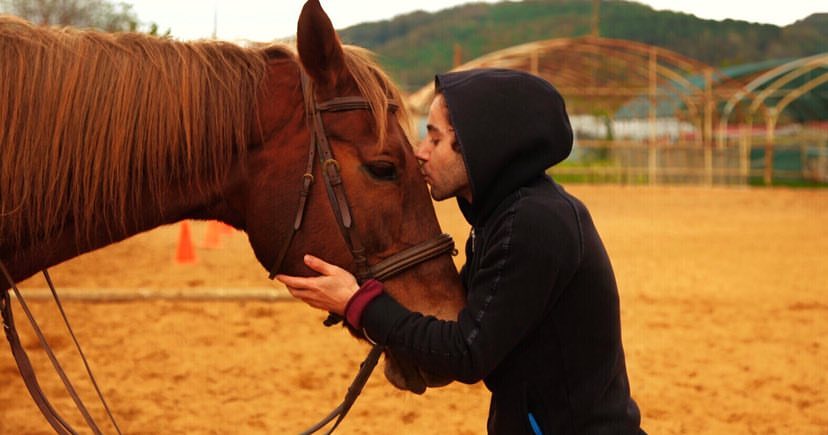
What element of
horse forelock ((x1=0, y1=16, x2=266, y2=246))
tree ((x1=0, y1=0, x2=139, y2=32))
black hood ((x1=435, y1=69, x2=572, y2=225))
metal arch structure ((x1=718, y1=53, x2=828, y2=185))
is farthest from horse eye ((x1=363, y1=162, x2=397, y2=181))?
metal arch structure ((x1=718, y1=53, x2=828, y2=185))

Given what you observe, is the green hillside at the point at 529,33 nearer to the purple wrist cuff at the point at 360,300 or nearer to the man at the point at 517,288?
the man at the point at 517,288

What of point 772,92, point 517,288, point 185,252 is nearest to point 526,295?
point 517,288

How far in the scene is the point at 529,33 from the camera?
95.9m

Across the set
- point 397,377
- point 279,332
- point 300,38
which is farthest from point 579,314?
point 279,332

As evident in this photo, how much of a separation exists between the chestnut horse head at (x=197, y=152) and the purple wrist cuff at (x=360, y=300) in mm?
112

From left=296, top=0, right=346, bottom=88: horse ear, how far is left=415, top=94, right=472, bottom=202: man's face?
30 centimetres

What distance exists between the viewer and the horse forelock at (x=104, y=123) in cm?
200

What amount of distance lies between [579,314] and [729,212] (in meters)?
15.7

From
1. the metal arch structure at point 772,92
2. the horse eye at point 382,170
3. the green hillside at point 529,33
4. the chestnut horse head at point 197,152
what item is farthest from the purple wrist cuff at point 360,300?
the green hillside at point 529,33

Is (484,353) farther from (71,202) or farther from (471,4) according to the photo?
(471,4)

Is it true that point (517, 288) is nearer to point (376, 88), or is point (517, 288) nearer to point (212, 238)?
point (376, 88)

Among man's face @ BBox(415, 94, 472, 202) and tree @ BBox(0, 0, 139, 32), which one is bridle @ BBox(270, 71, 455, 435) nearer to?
man's face @ BBox(415, 94, 472, 202)

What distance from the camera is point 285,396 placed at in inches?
196

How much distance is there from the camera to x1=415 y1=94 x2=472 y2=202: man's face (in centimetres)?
203
